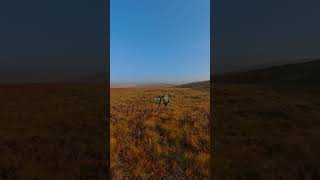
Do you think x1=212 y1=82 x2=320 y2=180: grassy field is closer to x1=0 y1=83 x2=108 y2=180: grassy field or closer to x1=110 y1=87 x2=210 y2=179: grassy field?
x1=110 y1=87 x2=210 y2=179: grassy field

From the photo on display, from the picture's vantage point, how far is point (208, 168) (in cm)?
714

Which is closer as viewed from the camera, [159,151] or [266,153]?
[159,151]

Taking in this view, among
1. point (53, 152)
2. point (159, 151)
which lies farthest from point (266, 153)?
point (53, 152)

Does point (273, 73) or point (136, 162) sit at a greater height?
point (273, 73)

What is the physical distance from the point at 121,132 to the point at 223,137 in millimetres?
4465

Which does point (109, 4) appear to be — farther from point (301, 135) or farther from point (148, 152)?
point (301, 135)

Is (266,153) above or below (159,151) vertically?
below

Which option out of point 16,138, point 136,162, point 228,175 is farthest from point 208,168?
point 16,138

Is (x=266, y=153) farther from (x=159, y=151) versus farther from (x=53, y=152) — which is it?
(x=53, y=152)

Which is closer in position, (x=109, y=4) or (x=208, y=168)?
(x=208, y=168)

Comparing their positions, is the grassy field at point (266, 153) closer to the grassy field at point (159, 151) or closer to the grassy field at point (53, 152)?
the grassy field at point (159, 151)

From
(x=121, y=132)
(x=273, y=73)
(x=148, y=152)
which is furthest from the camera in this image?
(x=273, y=73)

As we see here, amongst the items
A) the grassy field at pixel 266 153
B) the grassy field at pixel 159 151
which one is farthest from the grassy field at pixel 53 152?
the grassy field at pixel 266 153

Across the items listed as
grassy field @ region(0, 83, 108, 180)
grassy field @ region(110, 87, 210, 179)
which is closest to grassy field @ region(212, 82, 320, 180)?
grassy field @ region(110, 87, 210, 179)
